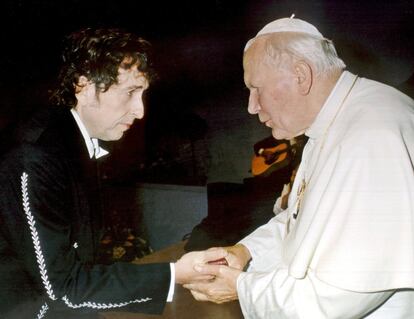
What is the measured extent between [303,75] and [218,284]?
1.06 m

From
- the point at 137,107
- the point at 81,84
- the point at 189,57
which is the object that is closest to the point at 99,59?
the point at 81,84

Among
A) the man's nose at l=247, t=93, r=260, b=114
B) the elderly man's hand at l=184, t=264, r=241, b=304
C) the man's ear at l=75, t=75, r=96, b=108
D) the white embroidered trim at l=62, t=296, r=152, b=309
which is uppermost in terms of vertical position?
the man's ear at l=75, t=75, r=96, b=108

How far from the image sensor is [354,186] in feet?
4.87

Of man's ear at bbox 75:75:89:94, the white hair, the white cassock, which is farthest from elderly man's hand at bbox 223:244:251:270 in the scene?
man's ear at bbox 75:75:89:94

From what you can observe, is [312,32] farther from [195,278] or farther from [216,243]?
[216,243]

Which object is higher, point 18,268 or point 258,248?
point 18,268

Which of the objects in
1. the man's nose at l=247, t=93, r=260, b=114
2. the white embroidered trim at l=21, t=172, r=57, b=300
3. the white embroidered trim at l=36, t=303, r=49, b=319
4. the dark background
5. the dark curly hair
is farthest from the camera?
the dark background

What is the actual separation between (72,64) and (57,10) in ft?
10.9

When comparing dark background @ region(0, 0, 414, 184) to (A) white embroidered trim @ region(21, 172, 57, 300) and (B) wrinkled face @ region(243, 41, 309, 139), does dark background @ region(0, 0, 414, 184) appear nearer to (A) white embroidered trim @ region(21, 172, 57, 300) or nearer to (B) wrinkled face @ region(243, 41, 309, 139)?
(B) wrinkled face @ region(243, 41, 309, 139)

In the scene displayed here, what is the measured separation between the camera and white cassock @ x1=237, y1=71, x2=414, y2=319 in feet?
4.66

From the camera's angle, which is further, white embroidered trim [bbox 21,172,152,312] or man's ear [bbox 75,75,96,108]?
man's ear [bbox 75,75,96,108]

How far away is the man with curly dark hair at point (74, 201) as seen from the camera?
1419mm

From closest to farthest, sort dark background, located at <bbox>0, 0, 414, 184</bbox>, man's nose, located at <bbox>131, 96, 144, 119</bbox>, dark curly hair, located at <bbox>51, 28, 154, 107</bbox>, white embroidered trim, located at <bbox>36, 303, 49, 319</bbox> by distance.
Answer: white embroidered trim, located at <bbox>36, 303, 49, 319</bbox>
dark curly hair, located at <bbox>51, 28, 154, 107</bbox>
man's nose, located at <bbox>131, 96, 144, 119</bbox>
dark background, located at <bbox>0, 0, 414, 184</bbox>

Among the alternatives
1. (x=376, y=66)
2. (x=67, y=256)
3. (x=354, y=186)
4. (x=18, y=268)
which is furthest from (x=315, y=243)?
(x=376, y=66)
